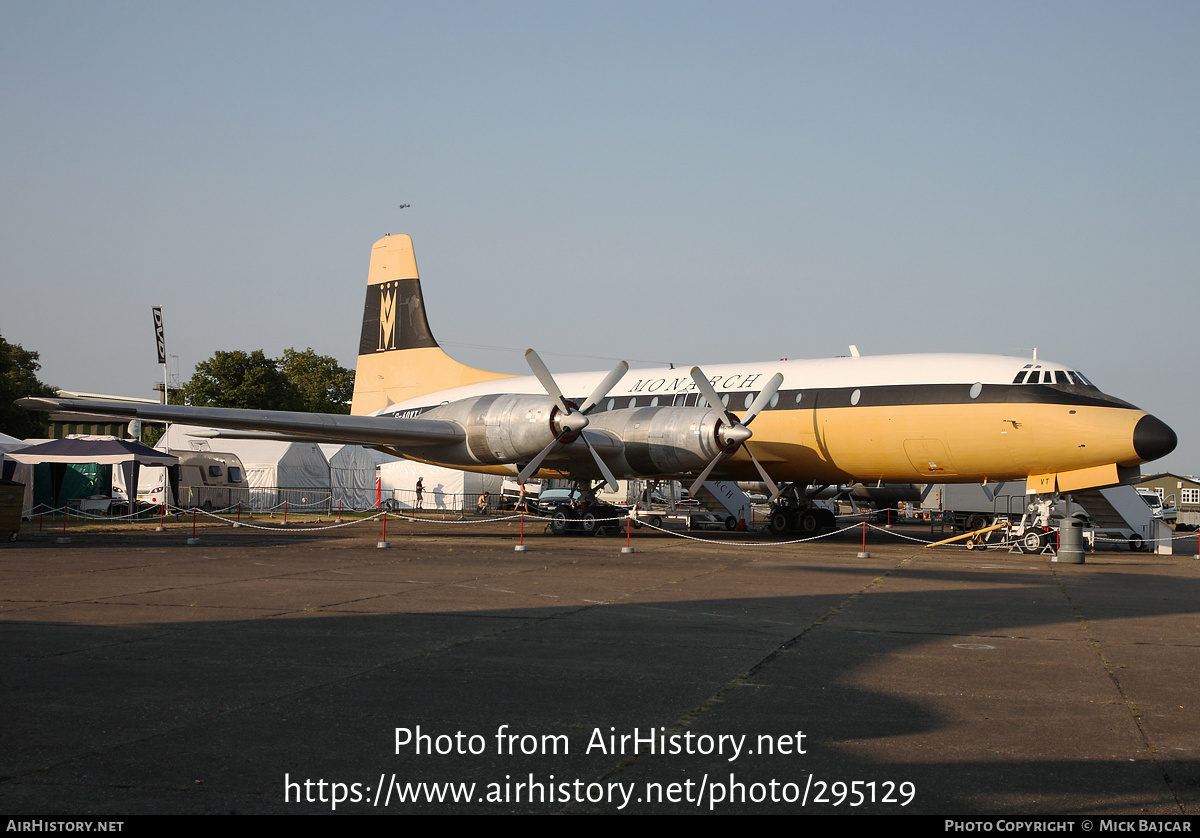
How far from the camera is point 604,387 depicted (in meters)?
23.7

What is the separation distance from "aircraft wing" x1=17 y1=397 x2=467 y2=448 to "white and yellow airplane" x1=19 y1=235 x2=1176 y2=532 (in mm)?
45

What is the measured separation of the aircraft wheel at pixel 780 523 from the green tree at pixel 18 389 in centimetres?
4422

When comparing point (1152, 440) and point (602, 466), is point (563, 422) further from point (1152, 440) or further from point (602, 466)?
point (1152, 440)

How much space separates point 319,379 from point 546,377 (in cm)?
6397

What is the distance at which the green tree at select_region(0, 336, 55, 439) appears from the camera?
54.6 m

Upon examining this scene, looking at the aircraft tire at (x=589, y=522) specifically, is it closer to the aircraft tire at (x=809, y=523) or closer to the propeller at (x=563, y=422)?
the propeller at (x=563, y=422)

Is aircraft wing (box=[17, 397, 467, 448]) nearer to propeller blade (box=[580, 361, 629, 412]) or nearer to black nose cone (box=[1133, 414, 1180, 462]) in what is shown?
propeller blade (box=[580, 361, 629, 412])

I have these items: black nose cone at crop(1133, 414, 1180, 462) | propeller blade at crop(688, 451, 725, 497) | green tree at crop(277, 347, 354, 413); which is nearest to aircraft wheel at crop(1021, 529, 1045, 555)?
black nose cone at crop(1133, 414, 1180, 462)

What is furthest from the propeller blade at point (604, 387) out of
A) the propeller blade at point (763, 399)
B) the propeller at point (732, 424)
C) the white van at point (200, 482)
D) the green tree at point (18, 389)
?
the green tree at point (18, 389)

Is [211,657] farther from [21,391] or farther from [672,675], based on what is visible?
[21,391]

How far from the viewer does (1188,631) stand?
395 inches

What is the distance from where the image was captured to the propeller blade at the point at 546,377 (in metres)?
22.4
